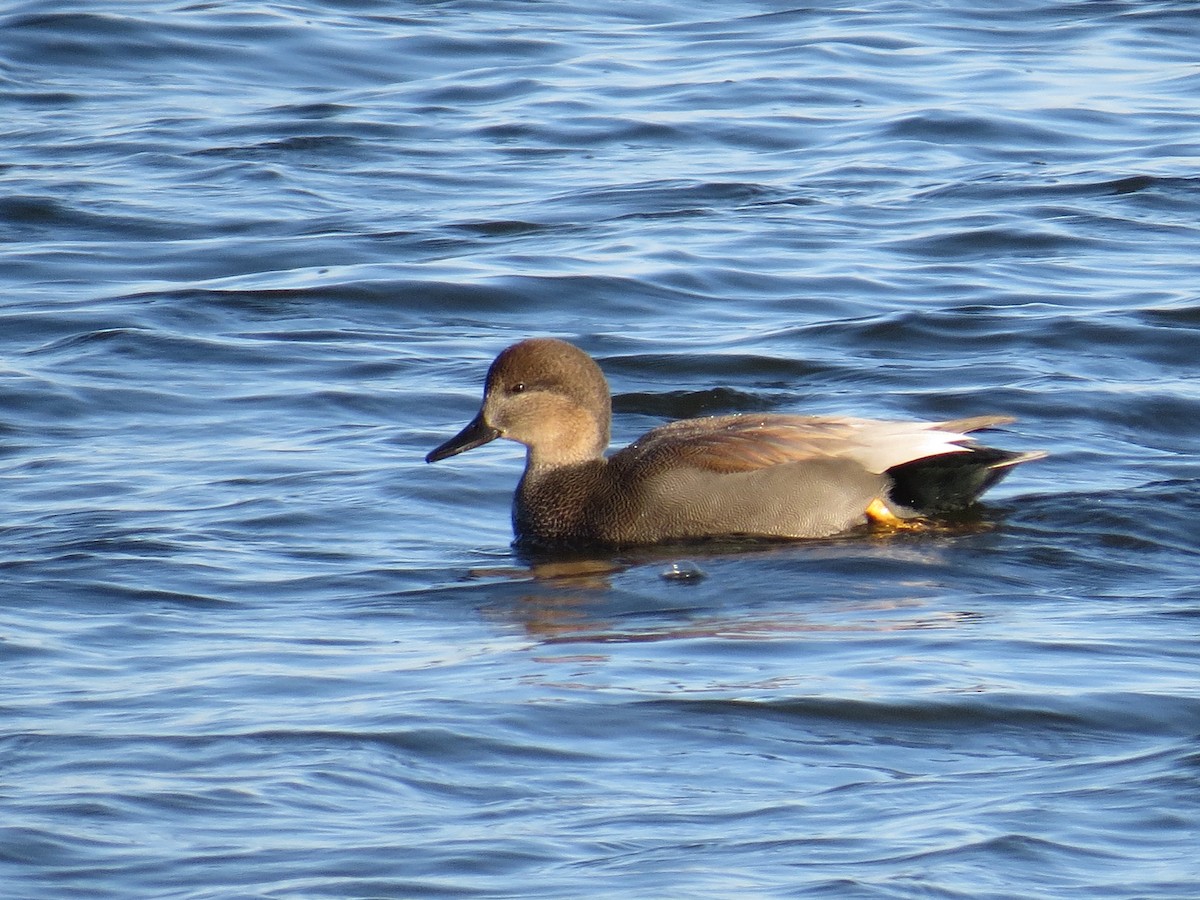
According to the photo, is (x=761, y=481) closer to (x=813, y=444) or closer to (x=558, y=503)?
(x=813, y=444)

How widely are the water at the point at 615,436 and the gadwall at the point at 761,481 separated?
0.63 ft

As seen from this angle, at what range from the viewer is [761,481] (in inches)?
324

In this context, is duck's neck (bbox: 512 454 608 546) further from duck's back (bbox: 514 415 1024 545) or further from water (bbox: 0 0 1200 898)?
water (bbox: 0 0 1200 898)

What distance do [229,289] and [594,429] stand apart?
4088 millimetres

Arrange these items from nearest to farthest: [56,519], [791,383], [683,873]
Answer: [683,873] < [56,519] < [791,383]

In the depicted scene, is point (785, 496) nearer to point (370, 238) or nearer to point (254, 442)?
point (254, 442)

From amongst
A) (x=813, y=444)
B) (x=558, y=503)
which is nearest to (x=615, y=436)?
(x=558, y=503)

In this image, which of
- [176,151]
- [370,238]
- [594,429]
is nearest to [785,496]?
[594,429]

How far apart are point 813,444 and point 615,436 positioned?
6.32 feet

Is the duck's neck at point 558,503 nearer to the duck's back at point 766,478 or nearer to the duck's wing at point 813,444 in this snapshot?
the duck's back at point 766,478

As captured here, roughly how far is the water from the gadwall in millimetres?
192

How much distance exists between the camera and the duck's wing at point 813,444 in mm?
8266

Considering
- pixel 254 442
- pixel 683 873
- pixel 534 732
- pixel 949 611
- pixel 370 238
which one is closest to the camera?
pixel 683 873

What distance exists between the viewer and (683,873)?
4.84 metres
